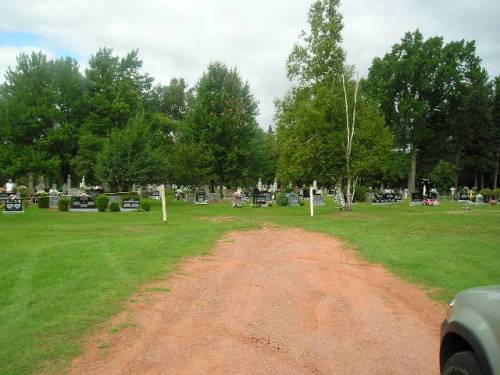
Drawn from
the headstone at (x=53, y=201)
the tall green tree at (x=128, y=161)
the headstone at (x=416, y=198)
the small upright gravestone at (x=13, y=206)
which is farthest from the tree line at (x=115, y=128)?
Result: the headstone at (x=416, y=198)

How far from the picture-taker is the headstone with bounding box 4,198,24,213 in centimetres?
2689

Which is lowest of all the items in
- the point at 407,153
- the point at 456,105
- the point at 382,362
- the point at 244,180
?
the point at 382,362

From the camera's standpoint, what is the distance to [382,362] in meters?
4.94

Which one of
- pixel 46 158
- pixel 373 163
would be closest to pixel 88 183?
pixel 46 158

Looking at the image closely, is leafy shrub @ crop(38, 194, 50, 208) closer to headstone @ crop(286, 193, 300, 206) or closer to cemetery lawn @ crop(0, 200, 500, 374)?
cemetery lawn @ crop(0, 200, 500, 374)

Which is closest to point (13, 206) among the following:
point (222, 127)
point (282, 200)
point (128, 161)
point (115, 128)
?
point (128, 161)

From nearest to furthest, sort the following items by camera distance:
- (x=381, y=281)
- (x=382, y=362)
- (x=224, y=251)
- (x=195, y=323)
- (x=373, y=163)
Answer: (x=382, y=362) → (x=195, y=323) → (x=381, y=281) → (x=224, y=251) → (x=373, y=163)

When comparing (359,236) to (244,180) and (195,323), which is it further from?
(244,180)

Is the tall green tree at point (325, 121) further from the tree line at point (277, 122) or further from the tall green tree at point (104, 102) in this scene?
the tall green tree at point (104, 102)

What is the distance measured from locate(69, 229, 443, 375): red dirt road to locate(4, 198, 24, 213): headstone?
20.9 m

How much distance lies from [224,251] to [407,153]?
172 feet

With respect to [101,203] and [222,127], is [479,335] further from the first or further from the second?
[222,127]

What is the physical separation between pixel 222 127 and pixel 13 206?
24138mm

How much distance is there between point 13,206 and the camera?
1065 inches
